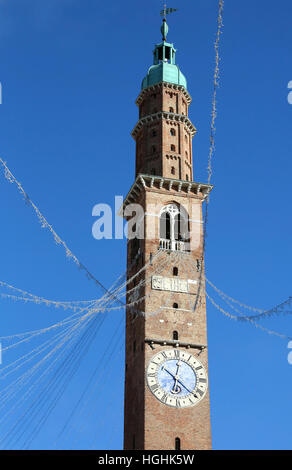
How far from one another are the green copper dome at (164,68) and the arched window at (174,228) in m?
12.0

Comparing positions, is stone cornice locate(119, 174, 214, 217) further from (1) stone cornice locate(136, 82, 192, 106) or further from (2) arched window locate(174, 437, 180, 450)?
(2) arched window locate(174, 437, 180, 450)

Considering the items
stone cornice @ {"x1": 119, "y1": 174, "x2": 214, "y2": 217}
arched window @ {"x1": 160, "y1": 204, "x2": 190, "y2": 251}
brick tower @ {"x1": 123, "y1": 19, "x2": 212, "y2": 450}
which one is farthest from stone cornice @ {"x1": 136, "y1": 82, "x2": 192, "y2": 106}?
arched window @ {"x1": 160, "y1": 204, "x2": 190, "y2": 251}

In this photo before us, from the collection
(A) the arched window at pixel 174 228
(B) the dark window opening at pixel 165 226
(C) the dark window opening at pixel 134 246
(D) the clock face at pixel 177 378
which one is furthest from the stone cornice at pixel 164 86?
(D) the clock face at pixel 177 378

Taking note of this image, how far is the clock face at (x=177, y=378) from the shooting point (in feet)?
154

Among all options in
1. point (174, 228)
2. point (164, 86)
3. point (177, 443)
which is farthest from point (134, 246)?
point (177, 443)

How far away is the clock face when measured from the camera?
47000 millimetres

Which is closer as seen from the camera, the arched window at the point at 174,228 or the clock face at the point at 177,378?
the clock face at the point at 177,378

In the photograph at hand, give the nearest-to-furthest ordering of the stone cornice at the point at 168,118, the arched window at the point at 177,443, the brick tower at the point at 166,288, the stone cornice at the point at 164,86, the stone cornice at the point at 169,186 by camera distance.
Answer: the arched window at the point at 177,443 → the brick tower at the point at 166,288 → the stone cornice at the point at 169,186 → the stone cornice at the point at 168,118 → the stone cornice at the point at 164,86

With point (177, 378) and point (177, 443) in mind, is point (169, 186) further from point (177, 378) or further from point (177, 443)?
point (177, 443)

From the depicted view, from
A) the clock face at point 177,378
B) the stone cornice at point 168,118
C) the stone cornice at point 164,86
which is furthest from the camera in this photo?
the stone cornice at point 164,86

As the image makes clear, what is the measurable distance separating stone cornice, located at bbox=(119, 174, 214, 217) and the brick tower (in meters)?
0.07

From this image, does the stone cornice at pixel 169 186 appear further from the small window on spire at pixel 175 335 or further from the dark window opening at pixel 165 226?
the small window on spire at pixel 175 335

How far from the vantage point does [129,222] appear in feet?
187
